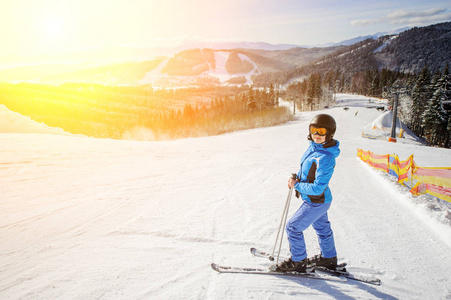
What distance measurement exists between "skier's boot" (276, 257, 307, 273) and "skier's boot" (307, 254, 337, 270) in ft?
0.80

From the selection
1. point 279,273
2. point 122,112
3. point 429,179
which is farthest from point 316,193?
point 122,112

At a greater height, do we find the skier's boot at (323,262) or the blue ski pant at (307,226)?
the blue ski pant at (307,226)

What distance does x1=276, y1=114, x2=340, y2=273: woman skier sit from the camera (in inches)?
115

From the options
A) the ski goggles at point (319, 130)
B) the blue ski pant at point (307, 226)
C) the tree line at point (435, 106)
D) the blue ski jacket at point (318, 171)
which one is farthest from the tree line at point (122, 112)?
the ski goggles at point (319, 130)

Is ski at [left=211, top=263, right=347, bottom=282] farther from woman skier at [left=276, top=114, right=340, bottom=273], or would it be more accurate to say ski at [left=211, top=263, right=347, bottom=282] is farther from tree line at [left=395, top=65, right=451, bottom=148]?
tree line at [left=395, top=65, right=451, bottom=148]

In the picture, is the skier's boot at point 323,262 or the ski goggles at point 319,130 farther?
the skier's boot at point 323,262

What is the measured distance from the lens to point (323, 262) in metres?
3.42

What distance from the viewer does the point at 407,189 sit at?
22.2 ft

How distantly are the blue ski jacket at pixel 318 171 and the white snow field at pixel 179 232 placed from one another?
4.46 feet

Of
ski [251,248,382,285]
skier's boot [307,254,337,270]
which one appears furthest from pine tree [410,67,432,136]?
skier's boot [307,254,337,270]

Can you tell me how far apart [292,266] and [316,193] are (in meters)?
1.26

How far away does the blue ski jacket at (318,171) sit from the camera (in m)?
2.91

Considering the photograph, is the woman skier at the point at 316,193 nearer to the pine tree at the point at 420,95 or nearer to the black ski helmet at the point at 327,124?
the black ski helmet at the point at 327,124

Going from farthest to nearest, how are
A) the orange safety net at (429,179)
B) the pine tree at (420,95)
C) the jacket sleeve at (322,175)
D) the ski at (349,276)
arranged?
the pine tree at (420,95) → the orange safety net at (429,179) → the ski at (349,276) → the jacket sleeve at (322,175)
